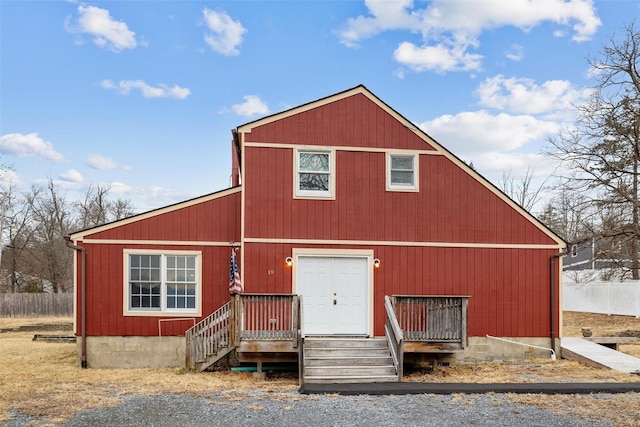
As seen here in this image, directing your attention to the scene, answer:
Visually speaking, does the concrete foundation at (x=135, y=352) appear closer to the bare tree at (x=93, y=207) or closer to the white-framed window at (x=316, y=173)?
the white-framed window at (x=316, y=173)

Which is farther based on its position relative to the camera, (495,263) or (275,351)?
(495,263)

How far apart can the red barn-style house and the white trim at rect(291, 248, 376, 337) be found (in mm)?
25

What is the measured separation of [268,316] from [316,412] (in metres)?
4.23

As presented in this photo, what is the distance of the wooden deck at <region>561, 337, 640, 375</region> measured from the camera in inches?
467

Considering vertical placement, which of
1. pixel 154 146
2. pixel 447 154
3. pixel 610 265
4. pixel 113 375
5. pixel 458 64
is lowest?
pixel 113 375

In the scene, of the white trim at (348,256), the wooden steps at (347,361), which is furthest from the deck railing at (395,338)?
the white trim at (348,256)

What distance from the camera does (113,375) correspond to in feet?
37.9

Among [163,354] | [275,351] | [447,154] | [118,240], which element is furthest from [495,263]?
[118,240]

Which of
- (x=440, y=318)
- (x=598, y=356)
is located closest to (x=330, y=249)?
(x=440, y=318)

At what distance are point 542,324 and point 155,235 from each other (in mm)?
9623

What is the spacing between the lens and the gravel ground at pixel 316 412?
7.59 metres

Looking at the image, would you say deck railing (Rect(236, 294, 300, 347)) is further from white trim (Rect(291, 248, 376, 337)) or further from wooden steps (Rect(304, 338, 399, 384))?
white trim (Rect(291, 248, 376, 337))

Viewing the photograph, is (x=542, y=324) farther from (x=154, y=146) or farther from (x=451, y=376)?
(x=154, y=146)

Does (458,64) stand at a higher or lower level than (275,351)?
higher
